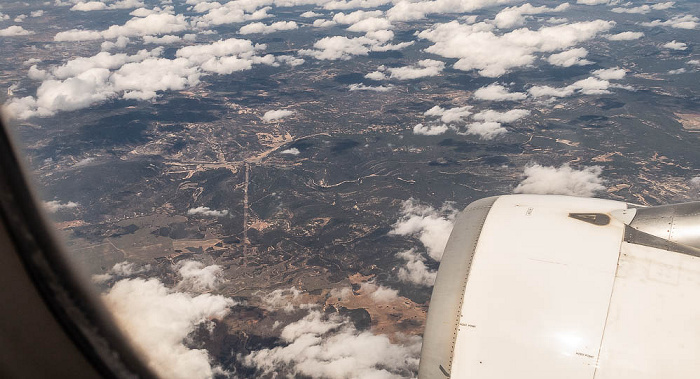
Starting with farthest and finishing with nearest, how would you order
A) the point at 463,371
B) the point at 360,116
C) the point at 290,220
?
1. the point at 360,116
2. the point at 290,220
3. the point at 463,371

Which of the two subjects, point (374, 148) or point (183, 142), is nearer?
point (374, 148)

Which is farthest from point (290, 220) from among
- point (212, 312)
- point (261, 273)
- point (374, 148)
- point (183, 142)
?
point (183, 142)

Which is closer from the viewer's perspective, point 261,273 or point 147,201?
point 261,273

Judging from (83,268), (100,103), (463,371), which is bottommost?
(100,103)

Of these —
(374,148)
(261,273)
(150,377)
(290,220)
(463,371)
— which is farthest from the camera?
(374,148)

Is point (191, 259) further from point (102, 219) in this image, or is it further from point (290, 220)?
point (102, 219)

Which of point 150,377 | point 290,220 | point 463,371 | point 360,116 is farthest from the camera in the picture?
point 360,116

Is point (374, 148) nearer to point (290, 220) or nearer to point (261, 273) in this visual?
point (290, 220)

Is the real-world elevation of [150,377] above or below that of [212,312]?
above

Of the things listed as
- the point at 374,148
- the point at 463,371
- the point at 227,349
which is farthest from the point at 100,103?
the point at 463,371
